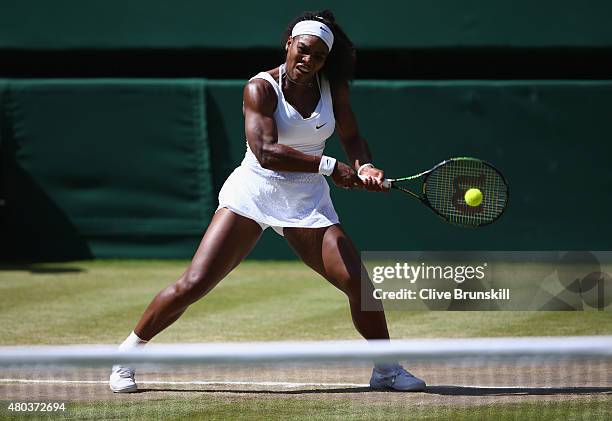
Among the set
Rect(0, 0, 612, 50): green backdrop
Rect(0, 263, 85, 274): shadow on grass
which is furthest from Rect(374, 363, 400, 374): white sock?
Rect(0, 0, 612, 50): green backdrop

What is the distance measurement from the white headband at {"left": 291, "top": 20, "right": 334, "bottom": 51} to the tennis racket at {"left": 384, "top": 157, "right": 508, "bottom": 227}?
0.87m

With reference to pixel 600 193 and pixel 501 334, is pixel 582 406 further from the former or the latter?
pixel 600 193

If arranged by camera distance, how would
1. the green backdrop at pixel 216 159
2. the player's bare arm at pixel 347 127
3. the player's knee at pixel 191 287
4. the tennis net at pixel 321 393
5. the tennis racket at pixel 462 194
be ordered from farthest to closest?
the green backdrop at pixel 216 159
the tennis racket at pixel 462 194
the player's bare arm at pixel 347 127
the player's knee at pixel 191 287
the tennis net at pixel 321 393

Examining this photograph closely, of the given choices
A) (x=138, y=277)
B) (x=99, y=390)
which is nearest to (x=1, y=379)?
(x=99, y=390)

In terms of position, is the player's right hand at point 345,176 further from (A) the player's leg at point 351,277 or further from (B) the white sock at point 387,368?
(B) the white sock at point 387,368

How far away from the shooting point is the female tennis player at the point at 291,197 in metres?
4.80

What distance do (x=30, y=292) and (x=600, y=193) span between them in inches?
213

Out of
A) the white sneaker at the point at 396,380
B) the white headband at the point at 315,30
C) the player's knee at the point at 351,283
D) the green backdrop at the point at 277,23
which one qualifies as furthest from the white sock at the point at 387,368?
the green backdrop at the point at 277,23

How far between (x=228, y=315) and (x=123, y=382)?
258 cm

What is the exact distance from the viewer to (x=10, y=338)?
643 centimetres

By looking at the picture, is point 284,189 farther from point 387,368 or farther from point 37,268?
point 37,268

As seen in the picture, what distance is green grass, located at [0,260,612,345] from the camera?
662 centimetres

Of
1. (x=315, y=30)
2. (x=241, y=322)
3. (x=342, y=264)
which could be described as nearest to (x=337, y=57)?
(x=315, y=30)

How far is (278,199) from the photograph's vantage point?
195 inches
